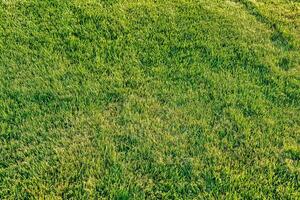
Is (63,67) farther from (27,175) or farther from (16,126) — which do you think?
(27,175)

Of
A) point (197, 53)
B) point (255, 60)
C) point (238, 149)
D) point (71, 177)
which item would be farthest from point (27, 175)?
point (255, 60)

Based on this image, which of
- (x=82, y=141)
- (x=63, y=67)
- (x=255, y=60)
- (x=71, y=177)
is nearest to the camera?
(x=71, y=177)

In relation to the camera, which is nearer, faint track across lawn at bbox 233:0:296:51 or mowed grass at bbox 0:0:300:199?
mowed grass at bbox 0:0:300:199

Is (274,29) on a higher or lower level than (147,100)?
higher

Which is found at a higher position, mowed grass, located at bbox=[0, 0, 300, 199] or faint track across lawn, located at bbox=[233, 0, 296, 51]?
faint track across lawn, located at bbox=[233, 0, 296, 51]

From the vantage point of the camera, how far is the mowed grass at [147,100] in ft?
10.8

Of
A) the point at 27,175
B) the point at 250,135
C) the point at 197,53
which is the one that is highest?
the point at 197,53

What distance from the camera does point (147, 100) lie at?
158 inches

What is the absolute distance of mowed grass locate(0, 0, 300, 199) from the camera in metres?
3.30

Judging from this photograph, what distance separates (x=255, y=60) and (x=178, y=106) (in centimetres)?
125

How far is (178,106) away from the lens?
13.1ft

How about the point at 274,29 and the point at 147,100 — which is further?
the point at 274,29

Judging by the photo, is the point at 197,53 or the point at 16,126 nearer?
the point at 16,126

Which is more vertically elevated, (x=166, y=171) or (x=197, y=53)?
(x=197, y=53)
